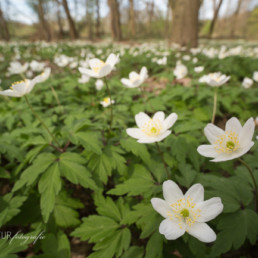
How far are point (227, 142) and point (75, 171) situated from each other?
1267 mm

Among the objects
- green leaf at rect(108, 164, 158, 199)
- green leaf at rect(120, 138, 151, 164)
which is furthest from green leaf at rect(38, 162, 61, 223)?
green leaf at rect(120, 138, 151, 164)

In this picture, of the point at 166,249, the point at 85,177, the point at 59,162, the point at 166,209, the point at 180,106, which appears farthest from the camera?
the point at 180,106

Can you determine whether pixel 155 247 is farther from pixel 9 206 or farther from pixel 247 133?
pixel 9 206

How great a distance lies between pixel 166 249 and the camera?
1.39 m

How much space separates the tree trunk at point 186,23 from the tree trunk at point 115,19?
9.68 meters

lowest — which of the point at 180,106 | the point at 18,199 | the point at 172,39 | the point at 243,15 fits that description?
the point at 18,199

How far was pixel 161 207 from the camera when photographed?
45.8 inches

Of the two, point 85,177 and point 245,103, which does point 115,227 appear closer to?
point 85,177

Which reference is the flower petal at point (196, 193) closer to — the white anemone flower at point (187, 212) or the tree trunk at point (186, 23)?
the white anemone flower at point (187, 212)

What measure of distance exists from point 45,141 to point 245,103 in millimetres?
3485

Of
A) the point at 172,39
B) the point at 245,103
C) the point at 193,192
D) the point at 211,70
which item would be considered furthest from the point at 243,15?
the point at 193,192

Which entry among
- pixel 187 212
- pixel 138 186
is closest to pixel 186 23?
pixel 138 186

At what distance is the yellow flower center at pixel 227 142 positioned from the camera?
48.7 inches

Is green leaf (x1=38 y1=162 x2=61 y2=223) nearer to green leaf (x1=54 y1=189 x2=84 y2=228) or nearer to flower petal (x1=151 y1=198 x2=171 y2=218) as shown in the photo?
green leaf (x1=54 y1=189 x2=84 y2=228)
